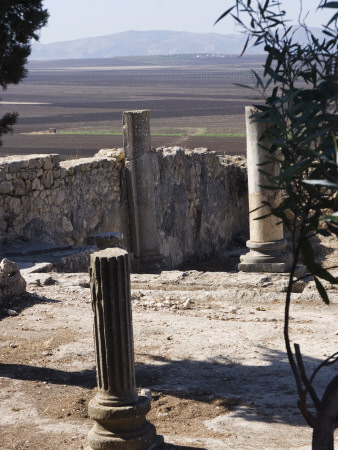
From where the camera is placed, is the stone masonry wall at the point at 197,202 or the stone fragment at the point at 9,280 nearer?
the stone fragment at the point at 9,280

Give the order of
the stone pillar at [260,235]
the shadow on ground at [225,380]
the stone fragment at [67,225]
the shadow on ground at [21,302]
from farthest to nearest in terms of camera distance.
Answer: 1. the stone fragment at [67,225]
2. the stone pillar at [260,235]
3. the shadow on ground at [21,302]
4. the shadow on ground at [225,380]

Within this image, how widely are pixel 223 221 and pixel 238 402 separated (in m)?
11.6

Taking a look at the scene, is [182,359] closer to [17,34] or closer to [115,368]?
[115,368]

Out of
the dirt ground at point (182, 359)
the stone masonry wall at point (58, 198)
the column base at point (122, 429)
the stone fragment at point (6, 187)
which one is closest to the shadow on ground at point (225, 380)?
the dirt ground at point (182, 359)

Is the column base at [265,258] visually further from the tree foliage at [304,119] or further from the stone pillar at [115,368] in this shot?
the tree foliage at [304,119]

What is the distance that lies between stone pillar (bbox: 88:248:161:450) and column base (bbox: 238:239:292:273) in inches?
290

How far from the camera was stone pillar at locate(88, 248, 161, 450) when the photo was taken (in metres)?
5.14

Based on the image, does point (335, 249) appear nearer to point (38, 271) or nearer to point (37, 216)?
point (37, 216)

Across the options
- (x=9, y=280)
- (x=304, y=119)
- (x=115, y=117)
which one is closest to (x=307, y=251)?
(x=304, y=119)

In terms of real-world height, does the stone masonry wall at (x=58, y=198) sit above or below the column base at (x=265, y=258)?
above

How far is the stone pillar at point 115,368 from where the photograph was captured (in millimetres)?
5137

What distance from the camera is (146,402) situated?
205 inches

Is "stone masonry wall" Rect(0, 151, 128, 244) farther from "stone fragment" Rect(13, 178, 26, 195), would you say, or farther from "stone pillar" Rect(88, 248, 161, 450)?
"stone pillar" Rect(88, 248, 161, 450)

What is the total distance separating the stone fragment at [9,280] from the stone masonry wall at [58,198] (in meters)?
2.64
